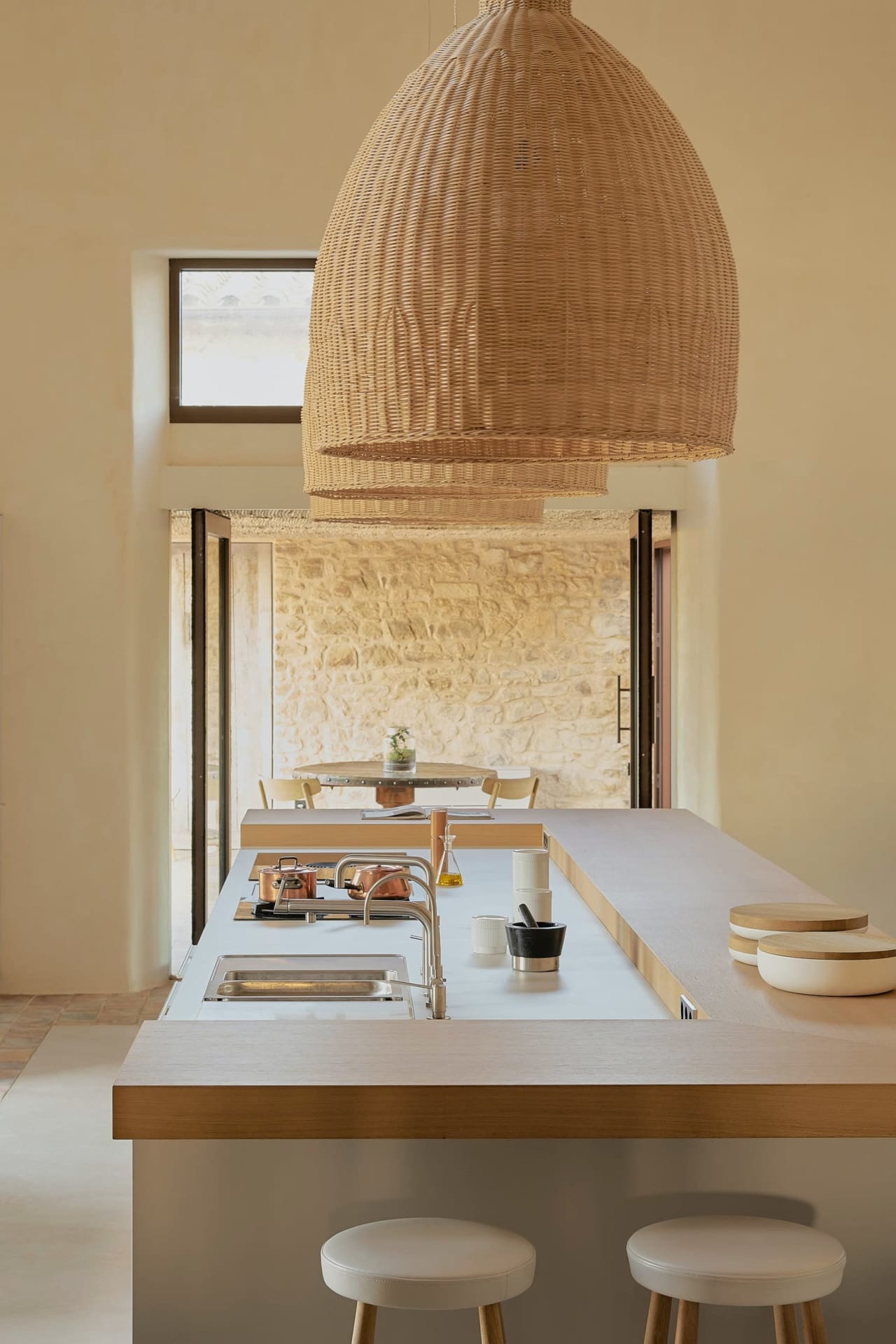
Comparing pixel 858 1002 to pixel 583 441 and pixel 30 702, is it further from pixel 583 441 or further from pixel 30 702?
pixel 30 702

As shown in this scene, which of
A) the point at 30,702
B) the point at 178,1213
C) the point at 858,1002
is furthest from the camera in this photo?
the point at 30,702

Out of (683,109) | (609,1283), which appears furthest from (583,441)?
(683,109)

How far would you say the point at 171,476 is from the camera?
6914mm

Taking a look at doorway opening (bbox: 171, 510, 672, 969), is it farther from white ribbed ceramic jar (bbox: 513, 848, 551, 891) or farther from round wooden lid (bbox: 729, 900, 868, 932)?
round wooden lid (bbox: 729, 900, 868, 932)

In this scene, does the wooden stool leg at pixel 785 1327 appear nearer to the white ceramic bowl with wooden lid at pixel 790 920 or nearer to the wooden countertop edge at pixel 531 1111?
the wooden countertop edge at pixel 531 1111

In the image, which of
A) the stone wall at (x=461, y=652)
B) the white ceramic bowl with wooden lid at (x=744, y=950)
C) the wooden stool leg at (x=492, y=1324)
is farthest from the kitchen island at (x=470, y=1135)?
the stone wall at (x=461, y=652)

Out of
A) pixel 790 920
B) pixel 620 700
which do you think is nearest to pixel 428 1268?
pixel 790 920

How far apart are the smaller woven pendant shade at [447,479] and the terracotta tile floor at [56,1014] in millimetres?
3301

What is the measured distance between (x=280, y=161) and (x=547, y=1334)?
5815 mm

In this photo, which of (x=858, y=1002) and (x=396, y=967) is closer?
(x=858, y=1002)

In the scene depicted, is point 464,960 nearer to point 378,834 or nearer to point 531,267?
point 378,834

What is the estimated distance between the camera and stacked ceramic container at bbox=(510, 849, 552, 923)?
3596 mm

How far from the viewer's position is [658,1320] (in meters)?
2.10

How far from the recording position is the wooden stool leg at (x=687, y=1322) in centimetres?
206
